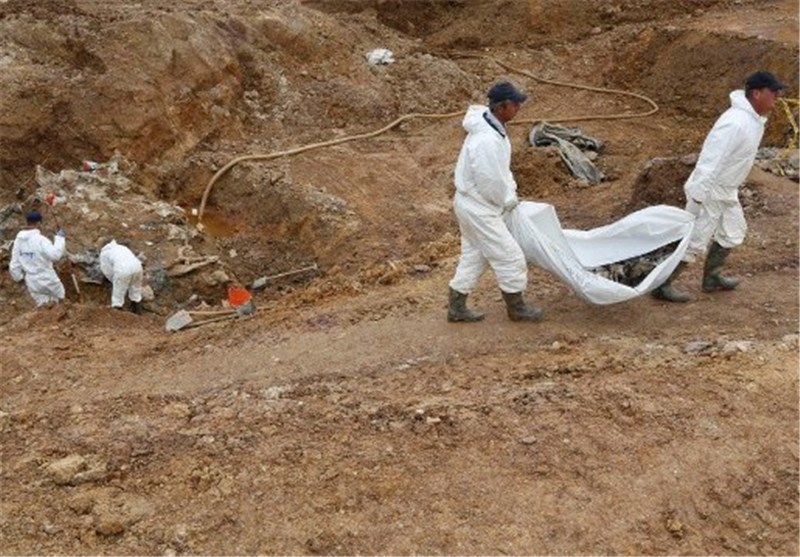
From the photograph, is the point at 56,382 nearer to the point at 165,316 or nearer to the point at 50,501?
the point at 50,501

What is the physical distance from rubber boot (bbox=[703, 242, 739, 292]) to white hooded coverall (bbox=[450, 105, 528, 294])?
55.0 inches

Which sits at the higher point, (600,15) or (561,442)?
(600,15)

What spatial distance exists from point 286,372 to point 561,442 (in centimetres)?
187

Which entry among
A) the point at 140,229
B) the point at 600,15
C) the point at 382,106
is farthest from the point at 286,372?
the point at 600,15

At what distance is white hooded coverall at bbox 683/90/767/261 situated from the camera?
5.16m

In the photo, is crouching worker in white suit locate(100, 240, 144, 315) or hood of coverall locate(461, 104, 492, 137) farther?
crouching worker in white suit locate(100, 240, 144, 315)

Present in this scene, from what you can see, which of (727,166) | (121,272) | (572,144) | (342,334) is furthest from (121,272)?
(572,144)

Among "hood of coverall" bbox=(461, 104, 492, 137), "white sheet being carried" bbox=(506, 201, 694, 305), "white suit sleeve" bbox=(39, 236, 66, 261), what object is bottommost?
"white suit sleeve" bbox=(39, 236, 66, 261)

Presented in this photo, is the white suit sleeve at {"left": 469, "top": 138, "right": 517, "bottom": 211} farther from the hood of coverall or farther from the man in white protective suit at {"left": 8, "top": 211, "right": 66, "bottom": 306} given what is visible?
the man in white protective suit at {"left": 8, "top": 211, "right": 66, "bottom": 306}

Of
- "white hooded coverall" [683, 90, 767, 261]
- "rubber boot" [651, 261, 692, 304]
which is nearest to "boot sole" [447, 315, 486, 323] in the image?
"rubber boot" [651, 261, 692, 304]

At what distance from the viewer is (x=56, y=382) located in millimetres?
5344

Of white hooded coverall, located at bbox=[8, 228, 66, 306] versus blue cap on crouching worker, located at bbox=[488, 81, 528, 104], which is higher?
blue cap on crouching worker, located at bbox=[488, 81, 528, 104]

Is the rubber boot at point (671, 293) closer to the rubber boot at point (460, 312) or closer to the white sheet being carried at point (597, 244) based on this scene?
the white sheet being carried at point (597, 244)

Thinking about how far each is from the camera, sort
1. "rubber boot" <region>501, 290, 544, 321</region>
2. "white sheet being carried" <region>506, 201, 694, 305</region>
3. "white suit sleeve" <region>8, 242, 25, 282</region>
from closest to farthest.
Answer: "white sheet being carried" <region>506, 201, 694, 305</region> < "rubber boot" <region>501, 290, 544, 321</region> < "white suit sleeve" <region>8, 242, 25, 282</region>
